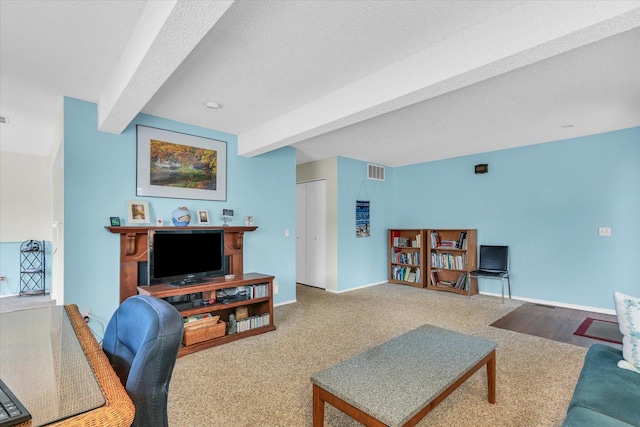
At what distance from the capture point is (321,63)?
→ 2.34 meters

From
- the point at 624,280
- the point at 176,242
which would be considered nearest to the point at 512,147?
the point at 624,280

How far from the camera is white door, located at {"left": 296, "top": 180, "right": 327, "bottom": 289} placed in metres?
5.71

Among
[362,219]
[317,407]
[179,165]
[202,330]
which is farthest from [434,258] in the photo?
[317,407]

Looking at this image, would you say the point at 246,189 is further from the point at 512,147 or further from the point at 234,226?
the point at 512,147

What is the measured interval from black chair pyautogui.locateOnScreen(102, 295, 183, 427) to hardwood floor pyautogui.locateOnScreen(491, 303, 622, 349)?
3680mm

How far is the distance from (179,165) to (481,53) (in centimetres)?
313

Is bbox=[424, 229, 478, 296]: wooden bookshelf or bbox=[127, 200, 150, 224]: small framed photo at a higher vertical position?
bbox=[127, 200, 150, 224]: small framed photo

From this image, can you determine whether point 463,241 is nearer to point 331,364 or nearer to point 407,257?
point 407,257

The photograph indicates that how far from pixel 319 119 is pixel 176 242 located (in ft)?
→ 6.19

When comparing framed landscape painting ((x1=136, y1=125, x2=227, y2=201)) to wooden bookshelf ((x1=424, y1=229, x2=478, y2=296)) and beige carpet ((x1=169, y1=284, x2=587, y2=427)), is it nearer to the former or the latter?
beige carpet ((x1=169, y1=284, x2=587, y2=427))

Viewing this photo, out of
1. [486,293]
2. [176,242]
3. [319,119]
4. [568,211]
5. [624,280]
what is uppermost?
[319,119]

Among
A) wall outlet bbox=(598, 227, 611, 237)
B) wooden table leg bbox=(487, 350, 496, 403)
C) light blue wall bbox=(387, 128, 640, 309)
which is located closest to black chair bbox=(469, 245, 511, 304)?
light blue wall bbox=(387, 128, 640, 309)

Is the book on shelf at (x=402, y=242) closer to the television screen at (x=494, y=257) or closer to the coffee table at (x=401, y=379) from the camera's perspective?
the television screen at (x=494, y=257)

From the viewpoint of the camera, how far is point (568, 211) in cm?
443
